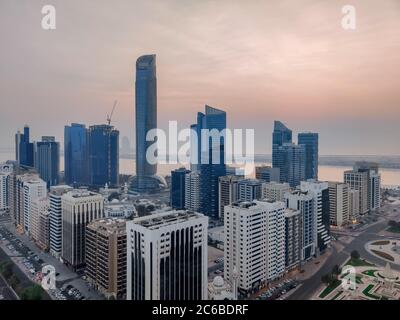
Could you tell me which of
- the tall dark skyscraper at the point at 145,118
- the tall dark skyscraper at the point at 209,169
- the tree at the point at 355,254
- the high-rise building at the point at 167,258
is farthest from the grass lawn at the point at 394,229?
the tall dark skyscraper at the point at 145,118

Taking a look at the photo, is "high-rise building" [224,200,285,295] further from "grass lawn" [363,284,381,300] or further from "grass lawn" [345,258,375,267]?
"grass lawn" [363,284,381,300]

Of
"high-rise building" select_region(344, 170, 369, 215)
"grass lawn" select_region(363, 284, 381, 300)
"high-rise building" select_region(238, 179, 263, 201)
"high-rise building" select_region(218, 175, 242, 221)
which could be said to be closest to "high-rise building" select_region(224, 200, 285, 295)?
"grass lawn" select_region(363, 284, 381, 300)

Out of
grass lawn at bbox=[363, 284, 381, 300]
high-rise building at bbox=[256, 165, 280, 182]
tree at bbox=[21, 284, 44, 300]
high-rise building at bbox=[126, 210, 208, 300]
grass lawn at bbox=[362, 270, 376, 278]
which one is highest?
high-rise building at bbox=[256, 165, 280, 182]

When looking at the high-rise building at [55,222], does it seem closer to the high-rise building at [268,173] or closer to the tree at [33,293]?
the tree at [33,293]

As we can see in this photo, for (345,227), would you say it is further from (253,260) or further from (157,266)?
(157,266)
